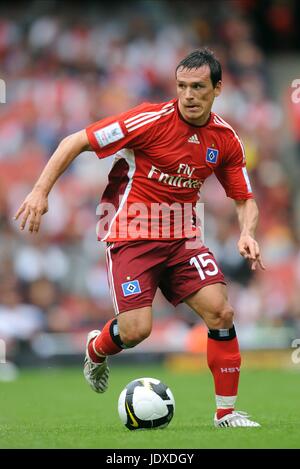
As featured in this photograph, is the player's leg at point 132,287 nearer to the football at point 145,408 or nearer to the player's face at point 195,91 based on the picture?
the football at point 145,408

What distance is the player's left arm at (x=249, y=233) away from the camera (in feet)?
22.8

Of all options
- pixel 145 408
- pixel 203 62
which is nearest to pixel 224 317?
pixel 145 408

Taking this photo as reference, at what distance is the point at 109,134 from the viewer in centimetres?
703

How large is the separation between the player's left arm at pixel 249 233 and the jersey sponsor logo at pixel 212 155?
1.48ft

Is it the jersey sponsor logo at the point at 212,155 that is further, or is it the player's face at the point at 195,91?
the jersey sponsor logo at the point at 212,155

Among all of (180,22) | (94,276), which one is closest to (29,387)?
(94,276)

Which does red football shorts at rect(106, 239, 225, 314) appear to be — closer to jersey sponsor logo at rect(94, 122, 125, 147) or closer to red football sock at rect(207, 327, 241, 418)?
red football sock at rect(207, 327, 241, 418)

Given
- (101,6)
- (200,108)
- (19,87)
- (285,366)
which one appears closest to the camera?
(200,108)

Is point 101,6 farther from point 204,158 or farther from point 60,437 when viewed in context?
Result: point 60,437

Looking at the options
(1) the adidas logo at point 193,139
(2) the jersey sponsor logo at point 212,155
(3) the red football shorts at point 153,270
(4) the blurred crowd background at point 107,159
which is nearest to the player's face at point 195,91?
(1) the adidas logo at point 193,139

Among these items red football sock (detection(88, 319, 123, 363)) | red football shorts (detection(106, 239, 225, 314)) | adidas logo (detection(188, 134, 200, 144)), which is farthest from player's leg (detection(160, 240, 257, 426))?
adidas logo (detection(188, 134, 200, 144))

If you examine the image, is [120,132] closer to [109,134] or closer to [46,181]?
[109,134]

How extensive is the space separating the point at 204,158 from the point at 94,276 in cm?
909

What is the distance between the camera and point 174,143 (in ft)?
23.7
